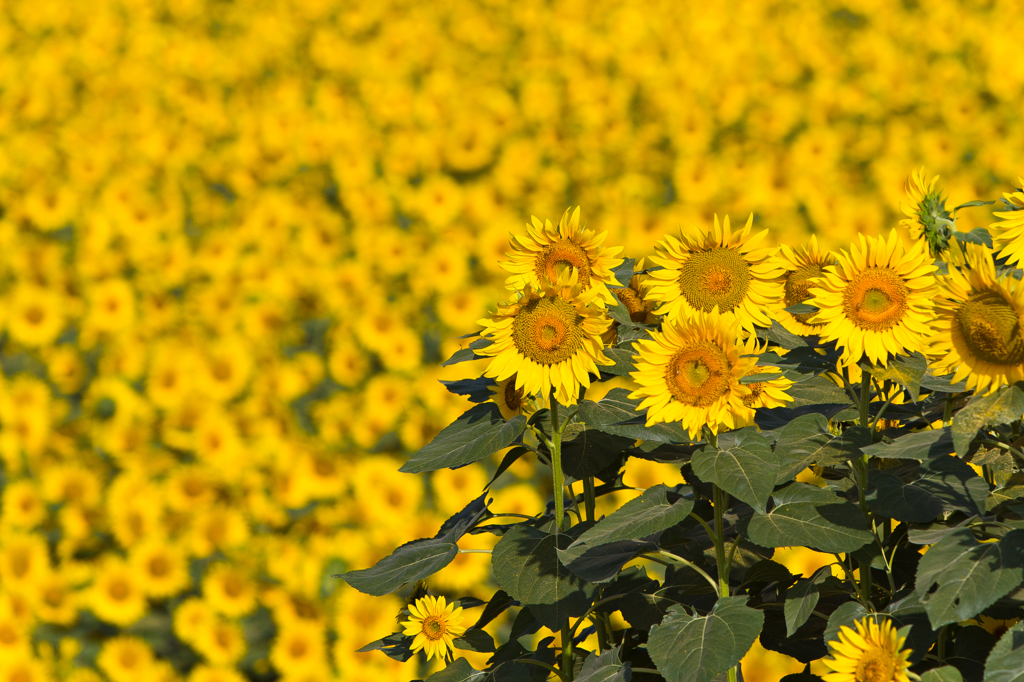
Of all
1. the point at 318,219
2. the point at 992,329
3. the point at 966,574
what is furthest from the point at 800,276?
the point at 318,219

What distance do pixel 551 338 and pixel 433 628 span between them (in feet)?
1.74

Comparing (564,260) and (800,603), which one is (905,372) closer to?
(800,603)

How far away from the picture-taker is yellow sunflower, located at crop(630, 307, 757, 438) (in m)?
1.14

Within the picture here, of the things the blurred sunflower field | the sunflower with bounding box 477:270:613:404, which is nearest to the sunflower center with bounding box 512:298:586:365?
the sunflower with bounding box 477:270:613:404

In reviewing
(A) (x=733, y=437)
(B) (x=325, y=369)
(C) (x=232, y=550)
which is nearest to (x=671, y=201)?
(B) (x=325, y=369)

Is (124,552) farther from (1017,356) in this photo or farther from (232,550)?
(1017,356)

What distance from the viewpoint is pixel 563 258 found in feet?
4.40

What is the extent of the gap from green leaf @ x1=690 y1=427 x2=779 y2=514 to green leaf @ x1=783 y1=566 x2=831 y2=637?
0.57 ft

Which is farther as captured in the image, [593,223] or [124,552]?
[593,223]

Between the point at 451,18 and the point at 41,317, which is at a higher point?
the point at 451,18

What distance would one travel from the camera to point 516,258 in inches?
54.5

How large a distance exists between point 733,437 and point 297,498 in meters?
1.66

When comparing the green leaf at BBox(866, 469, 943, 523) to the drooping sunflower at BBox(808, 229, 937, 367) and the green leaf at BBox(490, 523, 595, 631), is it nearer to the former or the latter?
the drooping sunflower at BBox(808, 229, 937, 367)

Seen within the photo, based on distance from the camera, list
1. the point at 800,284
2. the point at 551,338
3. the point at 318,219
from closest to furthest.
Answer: the point at 551,338
the point at 800,284
the point at 318,219
